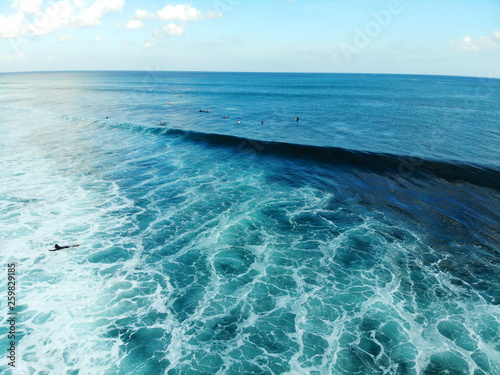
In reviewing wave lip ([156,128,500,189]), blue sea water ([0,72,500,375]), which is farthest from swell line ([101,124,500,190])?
blue sea water ([0,72,500,375])

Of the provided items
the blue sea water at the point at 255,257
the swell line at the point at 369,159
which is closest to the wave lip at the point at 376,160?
the swell line at the point at 369,159

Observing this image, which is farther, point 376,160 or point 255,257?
point 376,160

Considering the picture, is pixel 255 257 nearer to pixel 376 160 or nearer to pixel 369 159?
pixel 369 159

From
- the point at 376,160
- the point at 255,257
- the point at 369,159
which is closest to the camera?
the point at 255,257

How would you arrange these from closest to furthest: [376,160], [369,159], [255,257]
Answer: [255,257]
[376,160]
[369,159]

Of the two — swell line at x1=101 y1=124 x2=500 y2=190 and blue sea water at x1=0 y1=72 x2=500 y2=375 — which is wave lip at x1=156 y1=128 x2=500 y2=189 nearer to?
swell line at x1=101 y1=124 x2=500 y2=190

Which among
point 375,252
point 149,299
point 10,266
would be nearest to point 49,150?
point 10,266

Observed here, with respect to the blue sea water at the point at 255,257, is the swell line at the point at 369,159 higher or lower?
higher

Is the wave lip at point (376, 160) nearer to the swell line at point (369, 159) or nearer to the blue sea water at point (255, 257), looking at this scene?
the swell line at point (369, 159)

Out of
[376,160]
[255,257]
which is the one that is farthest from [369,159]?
[255,257]
